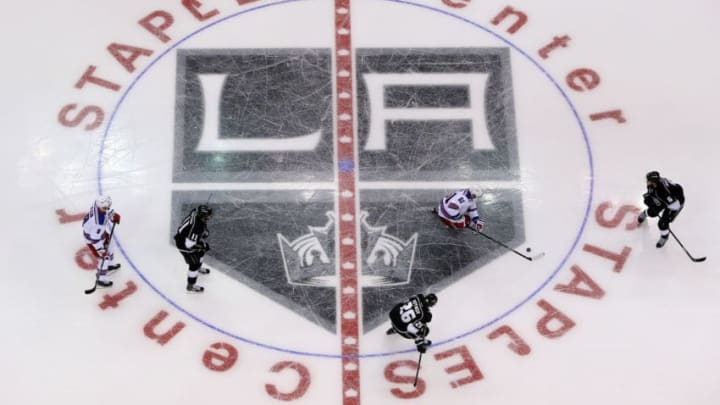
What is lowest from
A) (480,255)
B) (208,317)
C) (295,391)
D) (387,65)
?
(295,391)

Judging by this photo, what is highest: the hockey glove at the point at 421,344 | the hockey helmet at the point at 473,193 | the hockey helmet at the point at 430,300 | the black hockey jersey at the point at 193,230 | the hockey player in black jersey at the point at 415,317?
the hockey helmet at the point at 473,193

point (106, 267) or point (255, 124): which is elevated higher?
point (255, 124)

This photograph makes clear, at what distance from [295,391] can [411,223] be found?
68.7 inches

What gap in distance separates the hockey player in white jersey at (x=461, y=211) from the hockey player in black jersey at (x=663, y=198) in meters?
1.36

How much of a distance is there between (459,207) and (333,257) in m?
1.12

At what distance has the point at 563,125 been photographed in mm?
7793

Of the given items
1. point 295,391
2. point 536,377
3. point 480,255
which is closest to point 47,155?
point 295,391

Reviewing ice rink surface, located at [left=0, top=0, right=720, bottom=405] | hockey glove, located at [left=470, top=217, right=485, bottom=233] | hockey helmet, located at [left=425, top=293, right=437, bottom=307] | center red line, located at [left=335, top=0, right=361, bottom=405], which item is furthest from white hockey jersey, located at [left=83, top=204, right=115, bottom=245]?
hockey glove, located at [left=470, top=217, right=485, bottom=233]

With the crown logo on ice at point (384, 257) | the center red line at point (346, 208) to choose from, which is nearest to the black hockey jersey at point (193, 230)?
the center red line at point (346, 208)

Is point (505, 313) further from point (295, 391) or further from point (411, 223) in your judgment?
point (295, 391)

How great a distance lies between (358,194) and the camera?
7328 millimetres

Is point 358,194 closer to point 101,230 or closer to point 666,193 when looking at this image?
point 101,230

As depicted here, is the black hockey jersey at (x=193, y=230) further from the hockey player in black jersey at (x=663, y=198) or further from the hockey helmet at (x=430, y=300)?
the hockey player in black jersey at (x=663, y=198)

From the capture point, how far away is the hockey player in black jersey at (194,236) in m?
6.37
